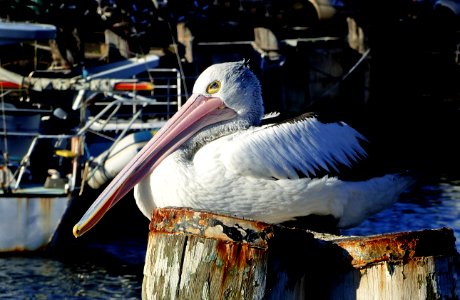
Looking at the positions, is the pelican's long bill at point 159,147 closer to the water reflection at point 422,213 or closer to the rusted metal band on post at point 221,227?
the rusted metal band on post at point 221,227

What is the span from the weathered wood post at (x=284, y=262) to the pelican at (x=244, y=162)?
1.36 metres

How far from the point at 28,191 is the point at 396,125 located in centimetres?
944

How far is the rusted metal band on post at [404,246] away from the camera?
2705 mm

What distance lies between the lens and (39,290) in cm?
1005

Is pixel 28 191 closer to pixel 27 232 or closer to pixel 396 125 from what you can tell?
pixel 27 232

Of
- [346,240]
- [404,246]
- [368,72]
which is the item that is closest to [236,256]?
[346,240]

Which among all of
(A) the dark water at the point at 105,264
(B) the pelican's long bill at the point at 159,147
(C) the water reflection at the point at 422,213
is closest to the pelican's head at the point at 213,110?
(B) the pelican's long bill at the point at 159,147

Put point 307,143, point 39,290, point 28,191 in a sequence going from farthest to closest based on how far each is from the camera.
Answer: point 28,191 < point 39,290 < point 307,143

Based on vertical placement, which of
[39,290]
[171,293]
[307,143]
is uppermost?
[307,143]

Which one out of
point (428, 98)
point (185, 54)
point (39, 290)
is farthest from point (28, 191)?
point (428, 98)

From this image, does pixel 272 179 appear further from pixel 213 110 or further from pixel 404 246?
pixel 404 246

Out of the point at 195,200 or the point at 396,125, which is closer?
the point at 195,200

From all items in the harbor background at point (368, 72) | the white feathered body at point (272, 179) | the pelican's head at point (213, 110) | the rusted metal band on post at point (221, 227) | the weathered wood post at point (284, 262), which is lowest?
the weathered wood post at point (284, 262)

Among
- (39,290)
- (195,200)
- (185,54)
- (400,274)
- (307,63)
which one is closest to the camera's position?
(400,274)
